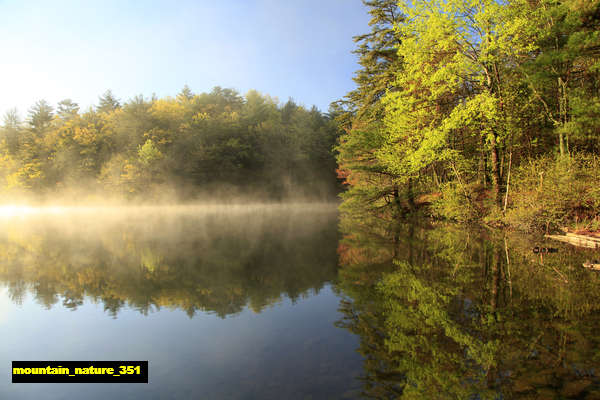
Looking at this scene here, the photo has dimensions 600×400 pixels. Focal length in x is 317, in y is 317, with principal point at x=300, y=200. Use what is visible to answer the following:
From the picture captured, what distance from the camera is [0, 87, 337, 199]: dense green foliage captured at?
1992 inches

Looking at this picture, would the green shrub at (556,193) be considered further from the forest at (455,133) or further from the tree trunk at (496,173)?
the tree trunk at (496,173)

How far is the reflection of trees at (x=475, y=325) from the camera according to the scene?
314 centimetres

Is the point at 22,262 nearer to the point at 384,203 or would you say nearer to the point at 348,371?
the point at 348,371

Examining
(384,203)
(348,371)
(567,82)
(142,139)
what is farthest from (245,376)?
(142,139)

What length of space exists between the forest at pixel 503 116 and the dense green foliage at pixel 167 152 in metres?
35.9

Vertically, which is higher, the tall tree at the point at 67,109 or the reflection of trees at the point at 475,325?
the tall tree at the point at 67,109

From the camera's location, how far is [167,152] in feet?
170

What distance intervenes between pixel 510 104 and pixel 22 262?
21.0 metres

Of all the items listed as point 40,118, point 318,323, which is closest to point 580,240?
point 318,323

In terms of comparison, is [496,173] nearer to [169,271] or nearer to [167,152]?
[169,271]

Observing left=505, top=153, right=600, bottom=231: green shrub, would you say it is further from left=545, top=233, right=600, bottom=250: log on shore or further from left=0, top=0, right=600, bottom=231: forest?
left=545, top=233, right=600, bottom=250: log on shore

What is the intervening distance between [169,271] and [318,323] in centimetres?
497

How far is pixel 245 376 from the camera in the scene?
3555 mm

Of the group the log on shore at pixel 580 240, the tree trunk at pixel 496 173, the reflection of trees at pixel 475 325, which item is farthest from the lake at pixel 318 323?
the tree trunk at pixel 496 173
